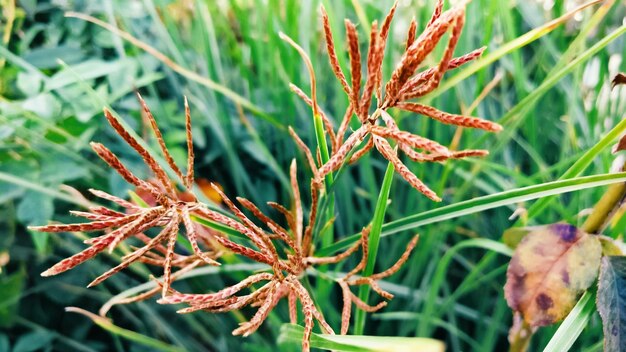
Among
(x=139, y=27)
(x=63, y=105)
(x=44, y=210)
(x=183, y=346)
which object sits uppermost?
(x=139, y=27)

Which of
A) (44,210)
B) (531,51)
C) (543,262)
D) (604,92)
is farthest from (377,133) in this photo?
(531,51)

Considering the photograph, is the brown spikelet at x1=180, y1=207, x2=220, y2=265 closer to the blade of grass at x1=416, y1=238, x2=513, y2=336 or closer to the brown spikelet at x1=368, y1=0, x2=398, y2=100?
the brown spikelet at x1=368, y1=0, x2=398, y2=100

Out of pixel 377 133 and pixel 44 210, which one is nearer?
pixel 377 133

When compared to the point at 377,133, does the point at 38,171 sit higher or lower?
lower

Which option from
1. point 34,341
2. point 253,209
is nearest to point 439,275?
point 253,209

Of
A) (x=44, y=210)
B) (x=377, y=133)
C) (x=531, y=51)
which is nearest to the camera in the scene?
(x=377, y=133)

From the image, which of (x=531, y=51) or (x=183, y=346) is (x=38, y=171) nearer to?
(x=183, y=346)
